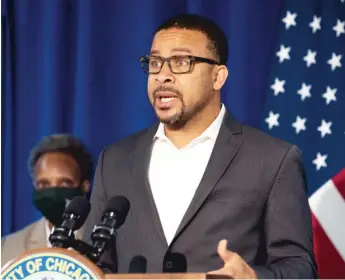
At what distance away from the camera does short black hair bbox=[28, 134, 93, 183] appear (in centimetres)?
275

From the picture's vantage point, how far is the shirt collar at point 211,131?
2135mm

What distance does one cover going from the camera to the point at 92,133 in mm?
2840

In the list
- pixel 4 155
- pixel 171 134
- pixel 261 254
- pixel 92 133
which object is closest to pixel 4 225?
pixel 4 155

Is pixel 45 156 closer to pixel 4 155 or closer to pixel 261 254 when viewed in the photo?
pixel 4 155

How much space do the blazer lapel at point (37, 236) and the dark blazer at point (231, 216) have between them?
2.03 feet

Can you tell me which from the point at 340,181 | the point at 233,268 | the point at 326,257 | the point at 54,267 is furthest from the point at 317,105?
the point at 54,267

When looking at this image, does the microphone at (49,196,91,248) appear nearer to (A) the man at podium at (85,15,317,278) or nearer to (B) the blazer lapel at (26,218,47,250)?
(A) the man at podium at (85,15,317,278)

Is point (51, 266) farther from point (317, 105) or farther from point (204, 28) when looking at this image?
point (317, 105)

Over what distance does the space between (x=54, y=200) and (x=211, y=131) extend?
764mm

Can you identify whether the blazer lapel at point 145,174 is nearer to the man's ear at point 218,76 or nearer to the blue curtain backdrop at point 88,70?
the man's ear at point 218,76

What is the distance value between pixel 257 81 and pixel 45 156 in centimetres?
80

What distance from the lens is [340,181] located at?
2.80 m

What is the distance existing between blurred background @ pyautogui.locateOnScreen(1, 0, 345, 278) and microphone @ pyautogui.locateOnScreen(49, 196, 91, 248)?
1132 millimetres

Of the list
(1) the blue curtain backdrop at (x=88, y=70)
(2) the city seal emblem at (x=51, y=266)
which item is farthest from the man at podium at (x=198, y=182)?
(1) the blue curtain backdrop at (x=88, y=70)
